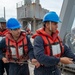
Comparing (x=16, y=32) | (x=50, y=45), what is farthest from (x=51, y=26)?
(x=16, y=32)

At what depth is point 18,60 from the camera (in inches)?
151

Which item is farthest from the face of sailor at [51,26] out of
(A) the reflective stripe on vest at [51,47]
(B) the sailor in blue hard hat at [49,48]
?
(A) the reflective stripe on vest at [51,47]

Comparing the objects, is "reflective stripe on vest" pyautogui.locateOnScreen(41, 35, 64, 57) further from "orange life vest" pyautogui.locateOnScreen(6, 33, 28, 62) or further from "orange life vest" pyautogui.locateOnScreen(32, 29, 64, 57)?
"orange life vest" pyautogui.locateOnScreen(6, 33, 28, 62)

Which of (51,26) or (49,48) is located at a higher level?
(51,26)

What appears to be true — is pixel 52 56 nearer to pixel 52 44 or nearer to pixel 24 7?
pixel 52 44

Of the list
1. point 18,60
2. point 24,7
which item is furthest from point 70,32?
point 24,7

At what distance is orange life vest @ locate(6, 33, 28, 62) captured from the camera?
12.4 ft

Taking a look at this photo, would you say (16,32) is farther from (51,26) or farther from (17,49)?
(51,26)

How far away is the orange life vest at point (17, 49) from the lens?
3.78 meters

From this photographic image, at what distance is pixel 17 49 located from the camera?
3.78m

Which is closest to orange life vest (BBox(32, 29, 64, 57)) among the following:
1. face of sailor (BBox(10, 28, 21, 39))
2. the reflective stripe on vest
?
the reflective stripe on vest

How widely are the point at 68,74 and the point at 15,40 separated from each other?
241 centimetres

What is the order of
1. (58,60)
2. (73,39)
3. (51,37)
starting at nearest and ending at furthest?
(58,60) → (51,37) → (73,39)

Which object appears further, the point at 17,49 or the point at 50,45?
the point at 17,49
